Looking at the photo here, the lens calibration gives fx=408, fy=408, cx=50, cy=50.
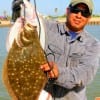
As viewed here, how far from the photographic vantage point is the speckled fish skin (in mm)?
3494

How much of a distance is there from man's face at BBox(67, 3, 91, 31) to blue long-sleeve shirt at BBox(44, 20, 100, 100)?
0.09m

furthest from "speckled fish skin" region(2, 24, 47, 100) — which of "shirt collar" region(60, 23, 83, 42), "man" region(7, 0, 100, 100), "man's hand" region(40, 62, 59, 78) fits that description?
"shirt collar" region(60, 23, 83, 42)

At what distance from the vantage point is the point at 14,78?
3.57 m

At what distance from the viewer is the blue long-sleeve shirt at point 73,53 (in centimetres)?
399

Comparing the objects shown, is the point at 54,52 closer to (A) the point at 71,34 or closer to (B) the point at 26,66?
(A) the point at 71,34

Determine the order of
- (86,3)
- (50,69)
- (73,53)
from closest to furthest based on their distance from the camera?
(50,69), (86,3), (73,53)

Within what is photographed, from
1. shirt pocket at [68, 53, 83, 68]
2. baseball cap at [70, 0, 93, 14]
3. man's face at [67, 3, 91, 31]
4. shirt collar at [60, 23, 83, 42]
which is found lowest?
shirt pocket at [68, 53, 83, 68]

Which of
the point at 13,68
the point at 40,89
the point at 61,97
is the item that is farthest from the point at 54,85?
the point at 13,68

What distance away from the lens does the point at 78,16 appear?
4.02m

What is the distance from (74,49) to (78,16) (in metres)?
0.34

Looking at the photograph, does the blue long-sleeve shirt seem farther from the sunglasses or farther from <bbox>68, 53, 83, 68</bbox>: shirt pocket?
the sunglasses

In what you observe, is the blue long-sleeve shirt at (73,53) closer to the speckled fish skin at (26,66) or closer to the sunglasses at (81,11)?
the sunglasses at (81,11)

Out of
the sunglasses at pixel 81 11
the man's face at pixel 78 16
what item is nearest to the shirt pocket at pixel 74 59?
the man's face at pixel 78 16

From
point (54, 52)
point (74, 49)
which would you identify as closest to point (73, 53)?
point (74, 49)
